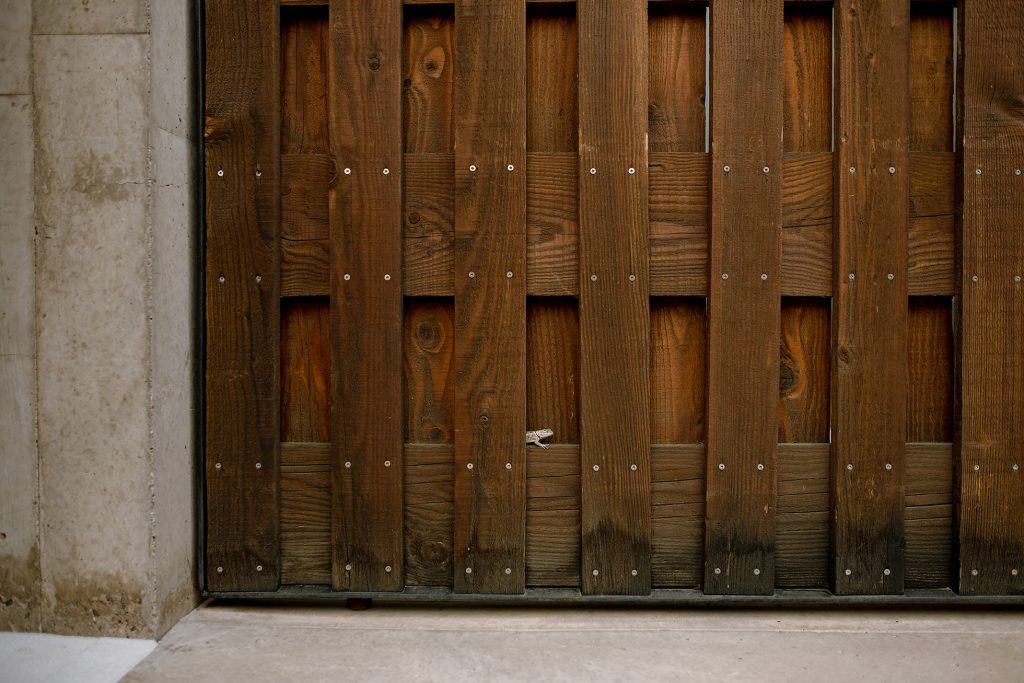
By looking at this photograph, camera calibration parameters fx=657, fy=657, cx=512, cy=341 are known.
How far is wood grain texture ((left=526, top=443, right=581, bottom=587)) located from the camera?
2070mm

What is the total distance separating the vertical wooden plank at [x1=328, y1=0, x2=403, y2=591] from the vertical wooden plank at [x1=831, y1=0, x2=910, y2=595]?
4.48 ft

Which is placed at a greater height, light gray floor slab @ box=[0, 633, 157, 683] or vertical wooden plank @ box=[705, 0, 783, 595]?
vertical wooden plank @ box=[705, 0, 783, 595]

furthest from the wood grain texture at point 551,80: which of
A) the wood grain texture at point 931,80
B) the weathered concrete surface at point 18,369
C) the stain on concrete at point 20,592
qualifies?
the stain on concrete at point 20,592

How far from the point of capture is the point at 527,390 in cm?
210

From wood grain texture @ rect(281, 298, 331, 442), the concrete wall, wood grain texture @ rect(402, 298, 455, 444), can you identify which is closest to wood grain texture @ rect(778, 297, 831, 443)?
wood grain texture @ rect(402, 298, 455, 444)

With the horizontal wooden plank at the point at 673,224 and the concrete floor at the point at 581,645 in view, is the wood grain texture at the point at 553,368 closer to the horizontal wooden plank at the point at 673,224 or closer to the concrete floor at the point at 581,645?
the horizontal wooden plank at the point at 673,224

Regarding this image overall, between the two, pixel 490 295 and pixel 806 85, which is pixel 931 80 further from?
pixel 490 295

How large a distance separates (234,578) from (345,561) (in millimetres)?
364

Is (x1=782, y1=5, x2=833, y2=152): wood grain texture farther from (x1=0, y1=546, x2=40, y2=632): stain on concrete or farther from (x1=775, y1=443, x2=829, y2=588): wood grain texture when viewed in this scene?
(x1=0, y1=546, x2=40, y2=632): stain on concrete

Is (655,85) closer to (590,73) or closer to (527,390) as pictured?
(590,73)

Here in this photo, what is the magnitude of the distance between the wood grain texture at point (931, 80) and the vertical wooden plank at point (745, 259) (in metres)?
0.47

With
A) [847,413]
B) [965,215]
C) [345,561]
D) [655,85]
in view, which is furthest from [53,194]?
[965,215]

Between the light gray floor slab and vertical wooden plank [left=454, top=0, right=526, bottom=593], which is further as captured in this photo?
vertical wooden plank [left=454, top=0, right=526, bottom=593]

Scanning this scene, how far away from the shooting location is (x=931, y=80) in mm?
2092
